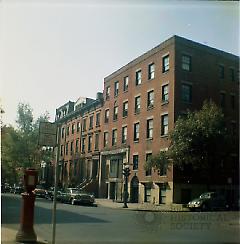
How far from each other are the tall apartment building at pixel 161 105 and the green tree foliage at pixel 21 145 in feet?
7.00

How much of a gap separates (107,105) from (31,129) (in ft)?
19.4

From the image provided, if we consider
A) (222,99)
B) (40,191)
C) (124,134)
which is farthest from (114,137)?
(222,99)

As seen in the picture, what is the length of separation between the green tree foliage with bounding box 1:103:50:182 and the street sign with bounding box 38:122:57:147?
4730 millimetres

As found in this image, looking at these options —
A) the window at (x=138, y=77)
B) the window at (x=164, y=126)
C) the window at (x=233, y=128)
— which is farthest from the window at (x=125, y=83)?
the window at (x=233, y=128)

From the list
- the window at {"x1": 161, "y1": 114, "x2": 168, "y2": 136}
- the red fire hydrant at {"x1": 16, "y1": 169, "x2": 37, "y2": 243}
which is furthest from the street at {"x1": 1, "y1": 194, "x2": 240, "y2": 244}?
the window at {"x1": 161, "y1": 114, "x2": 168, "y2": 136}

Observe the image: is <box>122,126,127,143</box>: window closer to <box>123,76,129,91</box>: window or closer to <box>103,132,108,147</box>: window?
<box>123,76,129,91</box>: window

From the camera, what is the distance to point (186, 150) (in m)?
20.4

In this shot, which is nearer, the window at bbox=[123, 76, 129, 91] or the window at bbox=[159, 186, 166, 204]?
the window at bbox=[159, 186, 166, 204]

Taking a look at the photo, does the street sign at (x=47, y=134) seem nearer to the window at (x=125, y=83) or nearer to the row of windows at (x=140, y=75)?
the row of windows at (x=140, y=75)

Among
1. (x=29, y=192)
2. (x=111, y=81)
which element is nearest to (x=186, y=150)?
(x=111, y=81)

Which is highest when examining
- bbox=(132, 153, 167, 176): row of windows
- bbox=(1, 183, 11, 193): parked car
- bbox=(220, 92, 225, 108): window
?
bbox=(220, 92, 225, 108): window

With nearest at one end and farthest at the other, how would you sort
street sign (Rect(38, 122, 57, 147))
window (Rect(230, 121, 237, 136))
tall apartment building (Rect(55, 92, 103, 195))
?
street sign (Rect(38, 122, 57, 147))
window (Rect(230, 121, 237, 136))
tall apartment building (Rect(55, 92, 103, 195))

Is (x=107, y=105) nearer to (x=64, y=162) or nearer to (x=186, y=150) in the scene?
(x=64, y=162)

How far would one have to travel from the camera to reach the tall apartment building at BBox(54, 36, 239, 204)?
1908 centimetres
